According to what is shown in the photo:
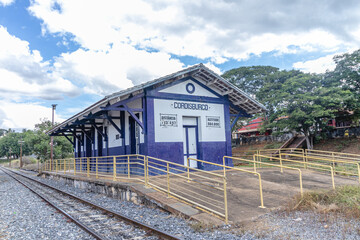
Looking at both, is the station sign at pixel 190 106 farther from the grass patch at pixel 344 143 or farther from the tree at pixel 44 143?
the tree at pixel 44 143

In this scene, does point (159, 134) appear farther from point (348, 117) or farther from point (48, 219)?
point (348, 117)

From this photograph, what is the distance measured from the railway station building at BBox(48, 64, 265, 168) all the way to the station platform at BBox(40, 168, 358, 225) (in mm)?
2152

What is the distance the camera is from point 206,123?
13844 mm

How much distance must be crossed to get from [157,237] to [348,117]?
88.0 ft

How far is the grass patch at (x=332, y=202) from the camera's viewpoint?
596 cm

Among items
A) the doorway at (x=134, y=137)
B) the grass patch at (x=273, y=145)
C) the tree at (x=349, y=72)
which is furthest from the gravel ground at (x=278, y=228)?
the grass patch at (x=273, y=145)

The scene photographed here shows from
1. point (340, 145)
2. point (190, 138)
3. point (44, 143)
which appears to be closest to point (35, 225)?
point (190, 138)

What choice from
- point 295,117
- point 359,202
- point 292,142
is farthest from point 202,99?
point 292,142

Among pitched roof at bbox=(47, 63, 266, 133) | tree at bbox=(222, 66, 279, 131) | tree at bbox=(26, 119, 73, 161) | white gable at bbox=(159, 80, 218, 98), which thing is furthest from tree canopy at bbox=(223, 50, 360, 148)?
tree at bbox=(26, 119, 73, 161)

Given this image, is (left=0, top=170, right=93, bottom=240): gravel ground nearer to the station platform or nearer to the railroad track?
the railroad track

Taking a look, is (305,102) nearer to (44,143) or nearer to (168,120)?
(168,120)

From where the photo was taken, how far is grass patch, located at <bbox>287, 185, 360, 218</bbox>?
5.96m

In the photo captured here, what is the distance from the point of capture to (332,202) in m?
6.52

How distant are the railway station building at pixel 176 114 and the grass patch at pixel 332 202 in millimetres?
6600
